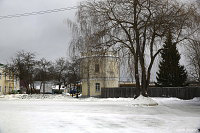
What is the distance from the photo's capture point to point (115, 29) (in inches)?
918

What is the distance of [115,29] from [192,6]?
6777 millimetres

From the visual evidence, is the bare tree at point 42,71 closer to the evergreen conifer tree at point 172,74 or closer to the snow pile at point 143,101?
the evergreen conifer tree at point 172,74

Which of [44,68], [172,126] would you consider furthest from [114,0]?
[44,68]

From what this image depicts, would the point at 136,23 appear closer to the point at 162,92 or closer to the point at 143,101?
the point at 143,101

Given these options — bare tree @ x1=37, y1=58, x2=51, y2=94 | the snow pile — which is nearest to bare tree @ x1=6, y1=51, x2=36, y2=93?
bare tree @ x1=37, y1=58, x2=51, y2=94

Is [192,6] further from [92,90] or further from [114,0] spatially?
[92,90]

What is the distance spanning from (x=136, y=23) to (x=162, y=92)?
18.7 metres

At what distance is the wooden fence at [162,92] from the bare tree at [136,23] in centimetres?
1448

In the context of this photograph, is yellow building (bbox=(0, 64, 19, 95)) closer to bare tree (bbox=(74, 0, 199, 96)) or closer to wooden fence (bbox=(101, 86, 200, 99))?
wooden fence (bbox=(101, 86, 200, 99))

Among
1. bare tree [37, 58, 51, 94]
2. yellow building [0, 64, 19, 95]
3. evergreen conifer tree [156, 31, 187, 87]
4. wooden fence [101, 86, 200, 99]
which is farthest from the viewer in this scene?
yellow building [0, 64, 19, 95]

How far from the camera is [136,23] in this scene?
75.7ft

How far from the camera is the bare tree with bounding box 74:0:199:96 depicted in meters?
22.3

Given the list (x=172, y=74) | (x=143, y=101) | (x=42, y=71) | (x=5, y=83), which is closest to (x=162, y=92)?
(x=172, y=74)

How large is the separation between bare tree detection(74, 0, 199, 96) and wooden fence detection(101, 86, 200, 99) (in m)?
14.5
